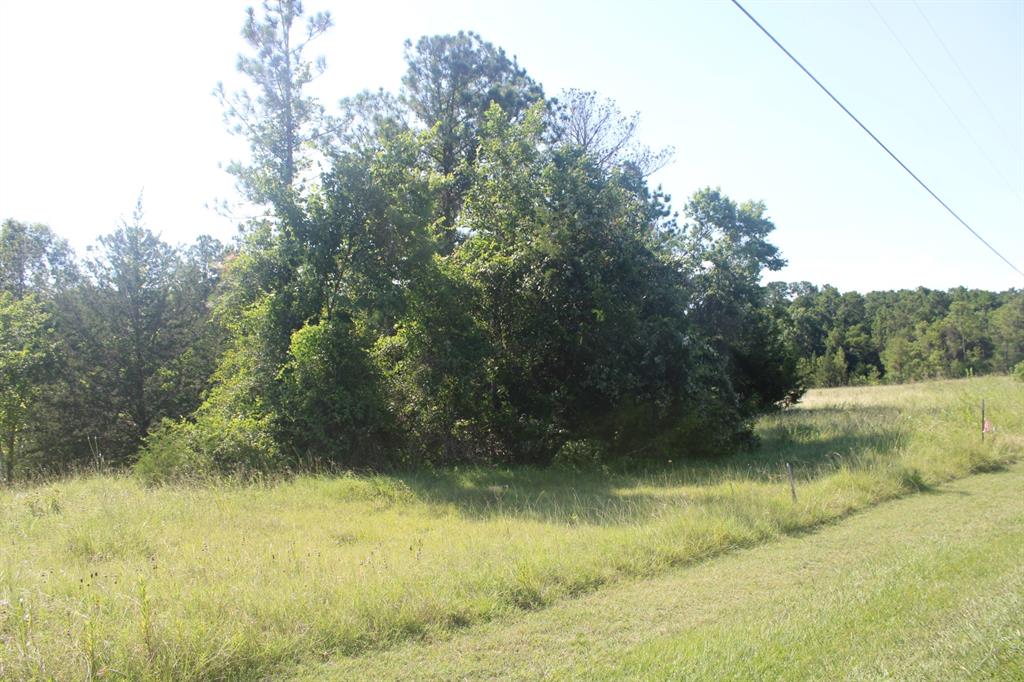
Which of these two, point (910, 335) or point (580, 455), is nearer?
point (580, 455)

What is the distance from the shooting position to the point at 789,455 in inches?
643

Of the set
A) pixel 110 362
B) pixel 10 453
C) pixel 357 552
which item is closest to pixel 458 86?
pixel 110 362

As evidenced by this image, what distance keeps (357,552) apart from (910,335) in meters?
91.3

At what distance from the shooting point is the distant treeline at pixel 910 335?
Answer: 68.6 metres

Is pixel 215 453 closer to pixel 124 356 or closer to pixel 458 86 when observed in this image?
pixel 124 356

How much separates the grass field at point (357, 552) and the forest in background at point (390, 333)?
2.11 meters

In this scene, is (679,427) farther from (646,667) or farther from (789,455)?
(646,667)

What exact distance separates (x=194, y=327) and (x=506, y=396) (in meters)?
12.1

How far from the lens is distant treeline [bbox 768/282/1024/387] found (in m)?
68.6

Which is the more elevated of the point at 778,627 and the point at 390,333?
the point at 390,333

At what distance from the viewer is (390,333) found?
653 inches

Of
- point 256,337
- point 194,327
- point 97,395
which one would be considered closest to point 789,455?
point 256,337

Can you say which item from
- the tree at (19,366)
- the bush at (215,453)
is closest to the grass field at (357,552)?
the bush at (215,453)

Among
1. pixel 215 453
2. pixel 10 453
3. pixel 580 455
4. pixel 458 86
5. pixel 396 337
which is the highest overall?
pixel 458 86
